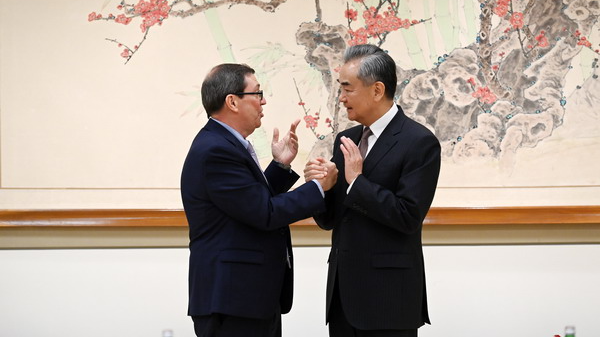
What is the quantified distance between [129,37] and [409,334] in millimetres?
2003

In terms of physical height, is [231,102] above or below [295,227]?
above

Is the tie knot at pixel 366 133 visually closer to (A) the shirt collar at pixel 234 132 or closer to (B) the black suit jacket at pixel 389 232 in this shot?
(B) the black suit jacket at pixel 389 232

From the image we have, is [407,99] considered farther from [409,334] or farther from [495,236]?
[409,334]

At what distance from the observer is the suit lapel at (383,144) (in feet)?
7.84

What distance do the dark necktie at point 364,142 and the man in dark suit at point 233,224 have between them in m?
0.16

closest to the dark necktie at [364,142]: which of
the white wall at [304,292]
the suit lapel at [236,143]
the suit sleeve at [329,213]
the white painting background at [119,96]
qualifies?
the suit sleeve at [329,213]

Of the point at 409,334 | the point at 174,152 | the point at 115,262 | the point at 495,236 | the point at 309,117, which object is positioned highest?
the point at 309,117

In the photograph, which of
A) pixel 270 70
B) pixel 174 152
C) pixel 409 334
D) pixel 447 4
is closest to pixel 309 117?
pixel 270 70

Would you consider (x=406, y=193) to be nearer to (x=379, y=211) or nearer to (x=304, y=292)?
(x=379, y=211)

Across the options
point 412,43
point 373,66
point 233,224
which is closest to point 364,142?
point 373,66

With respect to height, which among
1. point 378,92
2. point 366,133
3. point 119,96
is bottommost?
point 366,133

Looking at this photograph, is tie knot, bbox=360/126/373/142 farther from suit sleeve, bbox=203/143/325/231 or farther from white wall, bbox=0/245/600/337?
white wall, bbox=0/245/600/337

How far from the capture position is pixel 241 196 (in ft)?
7.38

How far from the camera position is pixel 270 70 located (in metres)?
3.51
